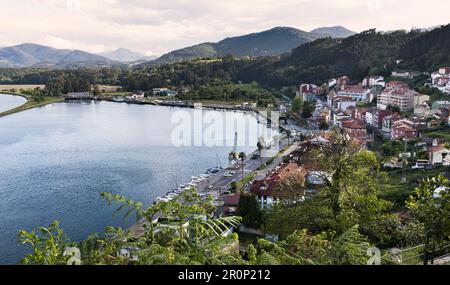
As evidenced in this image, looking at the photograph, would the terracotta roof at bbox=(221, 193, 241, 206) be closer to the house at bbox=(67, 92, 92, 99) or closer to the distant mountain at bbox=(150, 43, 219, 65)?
the house at bbox=(67, 92, 92, 99)

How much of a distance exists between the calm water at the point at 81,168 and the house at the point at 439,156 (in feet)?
16.3

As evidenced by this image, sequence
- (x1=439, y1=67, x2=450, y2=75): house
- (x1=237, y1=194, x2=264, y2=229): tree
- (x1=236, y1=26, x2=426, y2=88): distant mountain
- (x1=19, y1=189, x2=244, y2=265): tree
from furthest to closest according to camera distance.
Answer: (x1=236, y1=26, x2=426, y2=88): distant mountain < (x1=439, y1=67, x2=450, y2=75): house < (x1=237, y1=194, x2=264, y2=229): tree < (x1=19, y1=189, x2=244, y2=265): tree

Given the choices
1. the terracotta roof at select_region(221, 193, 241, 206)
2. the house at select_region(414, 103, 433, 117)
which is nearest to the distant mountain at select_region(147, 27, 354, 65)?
the house at select_region(414, 103, 433, 117)

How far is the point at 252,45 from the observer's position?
69.8 meters

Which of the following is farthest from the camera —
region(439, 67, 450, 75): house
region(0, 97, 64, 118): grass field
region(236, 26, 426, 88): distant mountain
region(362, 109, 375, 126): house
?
region(0, 97, 64, 118): grass field

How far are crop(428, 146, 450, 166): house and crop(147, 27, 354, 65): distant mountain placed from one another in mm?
57133

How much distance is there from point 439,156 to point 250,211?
461 centimetres

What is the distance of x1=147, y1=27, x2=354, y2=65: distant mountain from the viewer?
217 feet

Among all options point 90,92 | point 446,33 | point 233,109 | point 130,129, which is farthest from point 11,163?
point 90,92

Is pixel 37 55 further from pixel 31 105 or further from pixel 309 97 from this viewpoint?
pixel 309 97

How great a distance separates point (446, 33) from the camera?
1983cm

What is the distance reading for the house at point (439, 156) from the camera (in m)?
8.30

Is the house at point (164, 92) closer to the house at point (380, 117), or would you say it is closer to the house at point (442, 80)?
the house at point (442, 80)

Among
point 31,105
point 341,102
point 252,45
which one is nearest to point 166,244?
point 341,102
